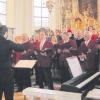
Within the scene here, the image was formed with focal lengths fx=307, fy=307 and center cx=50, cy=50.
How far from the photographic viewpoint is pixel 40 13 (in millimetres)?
19672

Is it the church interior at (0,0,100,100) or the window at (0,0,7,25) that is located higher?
the window at (0,0,7,25)

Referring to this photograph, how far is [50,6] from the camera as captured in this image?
18.0m

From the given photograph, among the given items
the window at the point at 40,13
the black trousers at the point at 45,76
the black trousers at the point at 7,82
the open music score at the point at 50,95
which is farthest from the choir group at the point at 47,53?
the window at the point at 40,13

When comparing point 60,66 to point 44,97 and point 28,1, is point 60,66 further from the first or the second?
point 28,1

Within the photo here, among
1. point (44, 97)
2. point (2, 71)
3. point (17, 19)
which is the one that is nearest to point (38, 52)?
point (2, 71)

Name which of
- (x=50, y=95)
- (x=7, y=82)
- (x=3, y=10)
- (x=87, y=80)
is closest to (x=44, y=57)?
Result: (x=7, y=82)

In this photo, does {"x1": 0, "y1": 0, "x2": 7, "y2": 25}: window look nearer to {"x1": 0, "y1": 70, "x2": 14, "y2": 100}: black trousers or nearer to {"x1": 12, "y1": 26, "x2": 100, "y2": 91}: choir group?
{"x1": 12, "y1": 26, "x2": 100, "y2": 91}: choir group

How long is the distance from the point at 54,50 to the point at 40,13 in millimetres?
11940

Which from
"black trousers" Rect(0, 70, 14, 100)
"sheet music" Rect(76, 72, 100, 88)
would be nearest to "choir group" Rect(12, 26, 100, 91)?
"black trousers" Rect(0, 70, 14, 100)

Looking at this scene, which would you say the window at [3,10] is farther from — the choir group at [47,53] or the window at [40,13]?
the choir group at [47,53]

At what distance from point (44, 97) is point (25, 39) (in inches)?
264

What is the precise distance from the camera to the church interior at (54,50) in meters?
1.87

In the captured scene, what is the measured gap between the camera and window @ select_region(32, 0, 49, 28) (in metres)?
19.4

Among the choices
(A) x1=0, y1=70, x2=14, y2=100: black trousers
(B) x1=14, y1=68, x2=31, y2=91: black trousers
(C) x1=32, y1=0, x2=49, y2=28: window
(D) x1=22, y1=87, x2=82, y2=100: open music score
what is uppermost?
(C) x1=32, y1=0, x2=49, y2=28: window
